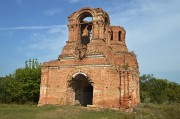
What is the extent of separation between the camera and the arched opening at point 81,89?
18.0 meters

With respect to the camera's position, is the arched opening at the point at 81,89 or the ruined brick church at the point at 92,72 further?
the arched opening at the point at 81,89

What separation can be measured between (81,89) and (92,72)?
3.73 m

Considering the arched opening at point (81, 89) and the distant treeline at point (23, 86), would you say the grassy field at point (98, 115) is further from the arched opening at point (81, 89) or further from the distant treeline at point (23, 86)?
the distant treeline at point (23, 86)

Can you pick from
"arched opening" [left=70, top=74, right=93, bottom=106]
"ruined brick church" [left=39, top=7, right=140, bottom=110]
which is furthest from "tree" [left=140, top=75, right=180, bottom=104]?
"ruined brick church" [left=39, top=7, right=140, bottom=110]

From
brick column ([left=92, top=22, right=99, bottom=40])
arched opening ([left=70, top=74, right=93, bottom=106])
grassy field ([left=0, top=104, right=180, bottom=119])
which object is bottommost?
grassy field ([left=0, top=104, right=180, bottom=119])

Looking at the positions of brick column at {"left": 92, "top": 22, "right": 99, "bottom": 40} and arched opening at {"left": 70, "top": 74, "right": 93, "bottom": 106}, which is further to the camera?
arched opening at {"left": 70, "top": 74, "right": 93, "bottom": 106}

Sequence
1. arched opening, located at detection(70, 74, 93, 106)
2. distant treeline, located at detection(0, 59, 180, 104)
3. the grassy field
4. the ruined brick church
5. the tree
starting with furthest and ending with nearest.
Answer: the tree → distant treeline, located at detection(0, 59, 180, 104) → arched opening, located at detection(70, 74, 93, 106) → the ruined brick church → the grassy field

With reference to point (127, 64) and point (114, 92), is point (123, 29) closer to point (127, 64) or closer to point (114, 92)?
point (127, 64)

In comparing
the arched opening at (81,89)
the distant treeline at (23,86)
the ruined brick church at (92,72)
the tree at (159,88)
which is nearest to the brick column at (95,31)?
the ruined brick church at (92,72)

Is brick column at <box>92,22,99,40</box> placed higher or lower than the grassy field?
higher

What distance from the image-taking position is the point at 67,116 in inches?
496

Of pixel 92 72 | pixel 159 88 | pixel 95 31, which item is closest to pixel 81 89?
pixel 92 72

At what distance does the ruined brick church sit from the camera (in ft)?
52.6

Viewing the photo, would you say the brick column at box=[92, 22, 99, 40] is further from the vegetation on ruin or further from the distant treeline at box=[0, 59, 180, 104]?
the distant treeline at box=[0, 59, 180, 104]
